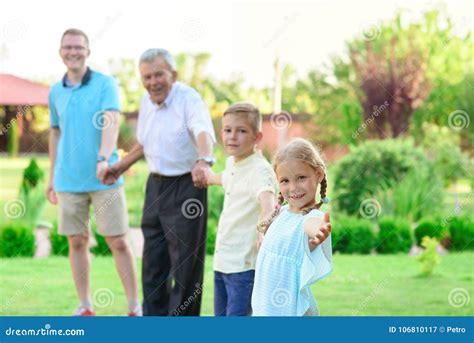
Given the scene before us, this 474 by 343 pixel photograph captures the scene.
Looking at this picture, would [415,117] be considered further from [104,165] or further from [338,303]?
[104,165]

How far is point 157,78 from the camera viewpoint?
421 cm

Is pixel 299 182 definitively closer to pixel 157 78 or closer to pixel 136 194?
pixel 157 78

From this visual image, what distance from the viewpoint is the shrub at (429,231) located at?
7480 mm

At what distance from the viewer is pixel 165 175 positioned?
13.9 ft

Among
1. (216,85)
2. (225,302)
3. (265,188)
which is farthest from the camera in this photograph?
(216,85)

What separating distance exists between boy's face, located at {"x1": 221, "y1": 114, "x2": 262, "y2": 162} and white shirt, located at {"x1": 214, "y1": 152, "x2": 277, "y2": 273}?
0.06m

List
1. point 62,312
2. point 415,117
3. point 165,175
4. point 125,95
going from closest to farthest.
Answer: point 165,175 → point 62,312 → point 415,117 → point 125,95

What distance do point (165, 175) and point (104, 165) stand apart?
34 cm

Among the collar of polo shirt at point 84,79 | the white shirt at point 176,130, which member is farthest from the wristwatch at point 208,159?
the collar of polo shirt at point 84,79

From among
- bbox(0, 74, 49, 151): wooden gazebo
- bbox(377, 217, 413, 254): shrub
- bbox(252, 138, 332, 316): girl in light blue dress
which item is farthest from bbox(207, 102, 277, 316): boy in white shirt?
bbox(0, 74, 49, 151): wooden gazebo

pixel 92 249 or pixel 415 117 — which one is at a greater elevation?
pixel 415 117

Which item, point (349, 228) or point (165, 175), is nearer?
point (165, 175)

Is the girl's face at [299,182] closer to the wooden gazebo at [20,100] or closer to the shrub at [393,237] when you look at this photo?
the shrub at [393,237]

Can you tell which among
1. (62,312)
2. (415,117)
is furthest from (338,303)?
(415,117)
